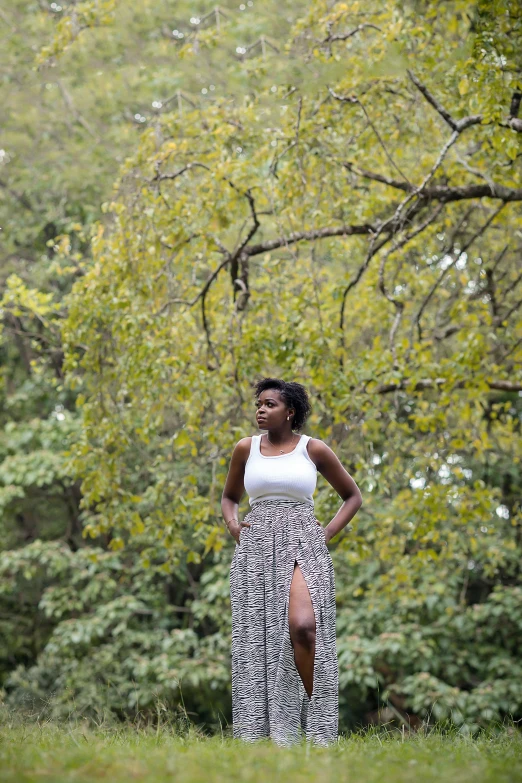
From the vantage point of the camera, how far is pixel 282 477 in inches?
173

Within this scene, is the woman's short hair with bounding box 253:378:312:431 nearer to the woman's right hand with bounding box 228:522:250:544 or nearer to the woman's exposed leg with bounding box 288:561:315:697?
the woman's right hand with bounding box 228:522:250:544

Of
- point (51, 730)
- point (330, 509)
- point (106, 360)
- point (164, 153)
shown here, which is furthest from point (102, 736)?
point (164, 153)

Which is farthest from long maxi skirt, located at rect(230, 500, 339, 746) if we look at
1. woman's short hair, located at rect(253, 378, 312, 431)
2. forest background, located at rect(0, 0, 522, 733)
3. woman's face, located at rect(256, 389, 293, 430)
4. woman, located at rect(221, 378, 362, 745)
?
forest background, located at rect(0, 0, 522, 733)

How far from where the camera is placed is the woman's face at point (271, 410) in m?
4.59

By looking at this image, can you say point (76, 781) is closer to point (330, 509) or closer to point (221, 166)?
point (330, 509)

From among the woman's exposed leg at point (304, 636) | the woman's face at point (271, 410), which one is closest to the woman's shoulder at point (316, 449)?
the woman's face at point (271, 410)

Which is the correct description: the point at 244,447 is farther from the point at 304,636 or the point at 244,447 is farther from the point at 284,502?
the point at 304,636

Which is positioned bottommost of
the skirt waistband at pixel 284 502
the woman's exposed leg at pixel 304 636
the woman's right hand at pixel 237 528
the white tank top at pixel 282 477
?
the woman's exposed leg at pixel 304 636

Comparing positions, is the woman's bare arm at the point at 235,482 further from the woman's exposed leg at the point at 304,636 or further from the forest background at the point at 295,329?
the forest background at the point at 295,329

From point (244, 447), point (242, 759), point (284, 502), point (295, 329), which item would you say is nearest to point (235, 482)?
point (244, 447)

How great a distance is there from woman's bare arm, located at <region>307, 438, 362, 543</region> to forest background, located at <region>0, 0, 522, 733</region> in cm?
129

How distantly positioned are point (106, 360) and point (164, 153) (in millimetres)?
1588

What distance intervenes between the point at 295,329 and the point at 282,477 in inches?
97.3

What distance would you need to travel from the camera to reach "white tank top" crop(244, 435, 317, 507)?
4410mm
